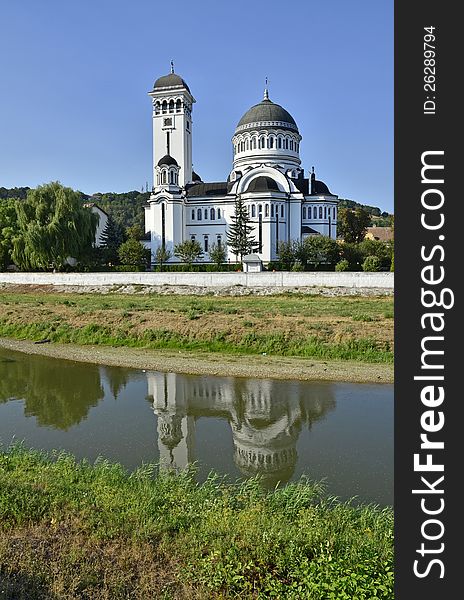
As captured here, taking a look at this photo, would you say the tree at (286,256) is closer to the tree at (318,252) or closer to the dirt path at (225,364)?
the tree at (318,252)

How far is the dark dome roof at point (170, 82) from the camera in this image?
5822 cm

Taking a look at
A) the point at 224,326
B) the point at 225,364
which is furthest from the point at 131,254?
the point at 225,364

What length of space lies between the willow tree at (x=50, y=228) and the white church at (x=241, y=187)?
1341 cm

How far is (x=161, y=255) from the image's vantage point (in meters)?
50.4

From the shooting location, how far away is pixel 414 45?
2.84 metres

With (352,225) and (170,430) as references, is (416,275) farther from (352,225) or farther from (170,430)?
(352,225)

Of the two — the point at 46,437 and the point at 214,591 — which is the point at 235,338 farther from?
the point at 214,591

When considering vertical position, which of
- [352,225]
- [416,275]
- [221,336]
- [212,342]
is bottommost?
[212,342]

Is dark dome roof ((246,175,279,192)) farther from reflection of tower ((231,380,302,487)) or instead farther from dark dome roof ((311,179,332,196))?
reflection of tower ((231,380,302,487))

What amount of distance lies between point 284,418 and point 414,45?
33.1 feet

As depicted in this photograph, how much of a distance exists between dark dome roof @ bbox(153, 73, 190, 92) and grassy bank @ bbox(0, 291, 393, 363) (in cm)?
3793

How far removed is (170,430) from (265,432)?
6.83 feet

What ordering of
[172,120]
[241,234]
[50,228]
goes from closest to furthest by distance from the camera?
[50,228]
[241,234]
[172,120]

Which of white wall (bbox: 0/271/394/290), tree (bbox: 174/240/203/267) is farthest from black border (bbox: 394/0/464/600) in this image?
tree (bbox: 174/240/203/267)
